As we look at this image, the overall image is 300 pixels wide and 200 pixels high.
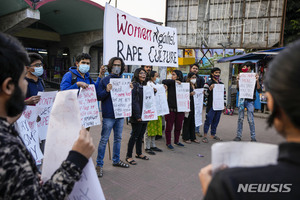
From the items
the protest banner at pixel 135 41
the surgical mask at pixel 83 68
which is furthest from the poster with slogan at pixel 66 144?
the protest banner at pixel 135 41

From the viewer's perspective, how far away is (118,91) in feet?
12.6

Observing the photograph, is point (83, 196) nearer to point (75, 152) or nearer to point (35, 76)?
point (75, 152)

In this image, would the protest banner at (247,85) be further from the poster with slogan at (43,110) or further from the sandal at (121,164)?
the poster with slogan at (43,110)

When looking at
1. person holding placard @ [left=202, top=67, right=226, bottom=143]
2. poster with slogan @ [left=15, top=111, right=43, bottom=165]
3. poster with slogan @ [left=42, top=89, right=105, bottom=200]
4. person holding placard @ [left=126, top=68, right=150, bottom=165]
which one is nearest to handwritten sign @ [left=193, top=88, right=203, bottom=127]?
person holding placard @ [left=202, top=67, right=226, bottom=143]

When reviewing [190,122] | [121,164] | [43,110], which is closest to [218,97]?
[190,122]

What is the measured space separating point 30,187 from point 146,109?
3.67 meters

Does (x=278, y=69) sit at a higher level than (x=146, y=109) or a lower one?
higher

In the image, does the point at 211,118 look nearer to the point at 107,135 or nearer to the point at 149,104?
the point at 149,104

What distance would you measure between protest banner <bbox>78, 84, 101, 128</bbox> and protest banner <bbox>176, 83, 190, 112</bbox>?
2197 mm

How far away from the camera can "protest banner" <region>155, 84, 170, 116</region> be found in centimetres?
491

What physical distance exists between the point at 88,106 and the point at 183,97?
249 centimetres

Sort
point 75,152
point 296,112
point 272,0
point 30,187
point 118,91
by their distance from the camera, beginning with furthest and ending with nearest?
point 272,0 → point 118,91 → point 75,152 → point 30,187 → point 296,112

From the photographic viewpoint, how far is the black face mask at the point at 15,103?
3.25 feet

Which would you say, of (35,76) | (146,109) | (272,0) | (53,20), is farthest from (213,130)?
(53,20)
